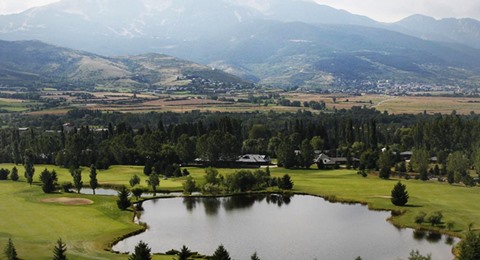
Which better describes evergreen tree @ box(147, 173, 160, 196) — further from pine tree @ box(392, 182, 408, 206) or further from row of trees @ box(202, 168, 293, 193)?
pine tree @ box(392, 182, 408, 206)

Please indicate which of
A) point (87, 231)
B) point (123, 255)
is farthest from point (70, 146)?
point (123, 255)

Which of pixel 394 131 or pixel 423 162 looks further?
pixel 394 131

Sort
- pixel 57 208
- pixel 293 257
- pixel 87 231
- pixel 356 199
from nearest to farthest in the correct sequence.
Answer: pixel 293 257
pixel 87 231
pixel 57 208
pixel 356 199

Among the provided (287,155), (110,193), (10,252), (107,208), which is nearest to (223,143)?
(287,155)

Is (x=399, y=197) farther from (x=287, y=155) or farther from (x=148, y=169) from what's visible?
(x=148, y=169)

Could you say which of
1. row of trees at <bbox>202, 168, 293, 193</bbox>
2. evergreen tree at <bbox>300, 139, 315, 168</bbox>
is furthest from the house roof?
row of trees at <bbox>202, 168, 293, 193</bbox>

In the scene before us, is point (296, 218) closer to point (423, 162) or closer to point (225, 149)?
point (423, 162)
